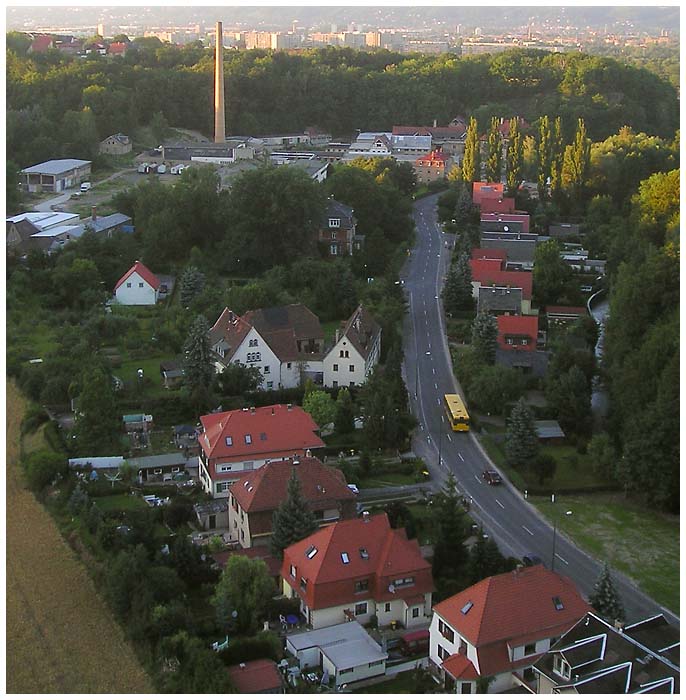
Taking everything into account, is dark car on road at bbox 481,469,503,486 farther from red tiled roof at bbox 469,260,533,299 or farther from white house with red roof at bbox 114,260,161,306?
white house with red roof at bbox 114,260,161,306

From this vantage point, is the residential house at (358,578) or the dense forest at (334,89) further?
the dense forest at (334,89)

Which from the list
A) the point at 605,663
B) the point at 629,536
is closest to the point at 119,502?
the point at 629,536

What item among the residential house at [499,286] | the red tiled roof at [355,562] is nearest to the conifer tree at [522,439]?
the red tiled roof at [355,562]

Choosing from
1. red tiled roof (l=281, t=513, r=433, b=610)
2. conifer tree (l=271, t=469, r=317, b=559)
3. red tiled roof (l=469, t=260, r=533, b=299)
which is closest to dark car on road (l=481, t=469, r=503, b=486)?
red tiled roof (l=281, t=513, r=433, b=610)

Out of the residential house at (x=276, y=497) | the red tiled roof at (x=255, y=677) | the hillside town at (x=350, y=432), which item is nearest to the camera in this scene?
the red tiled roof at (x=255, y=677)

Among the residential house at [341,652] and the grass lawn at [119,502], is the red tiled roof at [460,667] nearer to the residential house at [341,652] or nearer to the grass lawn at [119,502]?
the residential house at [341,652]

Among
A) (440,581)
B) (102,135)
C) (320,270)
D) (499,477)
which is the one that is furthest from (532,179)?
(440,581)

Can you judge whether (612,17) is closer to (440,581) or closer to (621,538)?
(621,538)
